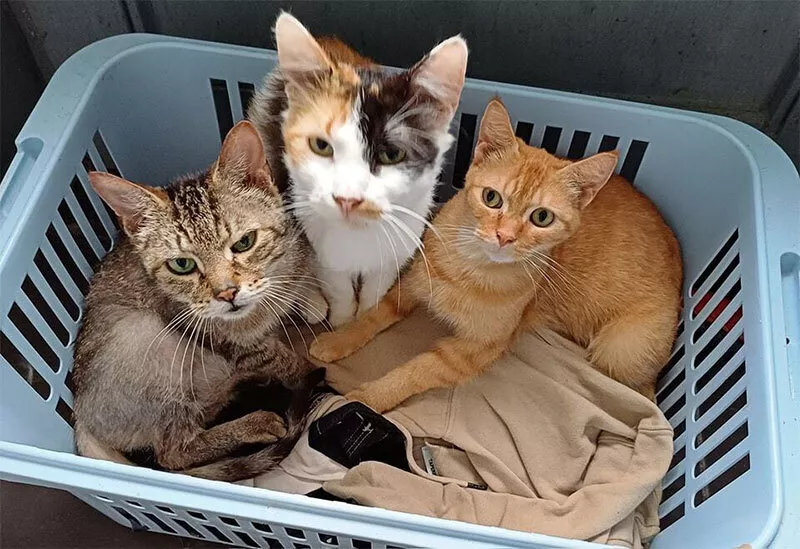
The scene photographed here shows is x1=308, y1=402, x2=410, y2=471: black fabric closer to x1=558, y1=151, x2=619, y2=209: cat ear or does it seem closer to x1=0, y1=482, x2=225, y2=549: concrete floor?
x1=0, y1=482, x2=225, y2=549: concrete floor

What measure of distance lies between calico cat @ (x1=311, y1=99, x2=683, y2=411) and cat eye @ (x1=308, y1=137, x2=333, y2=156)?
0.28m

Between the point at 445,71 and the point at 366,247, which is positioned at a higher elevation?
the point at 445,71

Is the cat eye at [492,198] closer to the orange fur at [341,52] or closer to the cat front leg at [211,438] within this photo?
the orange fur at [341,52]

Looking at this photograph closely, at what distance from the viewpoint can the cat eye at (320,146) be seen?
117 centimetres

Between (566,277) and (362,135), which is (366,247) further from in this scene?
(566,277)

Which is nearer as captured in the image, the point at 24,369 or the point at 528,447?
the point at 528,447

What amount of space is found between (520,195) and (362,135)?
1.07 ft

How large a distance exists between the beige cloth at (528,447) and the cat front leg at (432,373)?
6 cm

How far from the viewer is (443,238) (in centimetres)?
142

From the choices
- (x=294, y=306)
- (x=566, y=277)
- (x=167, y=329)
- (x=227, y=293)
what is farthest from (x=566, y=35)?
(x=167, y=329)

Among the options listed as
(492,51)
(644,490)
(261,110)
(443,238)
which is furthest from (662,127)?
(261,110)

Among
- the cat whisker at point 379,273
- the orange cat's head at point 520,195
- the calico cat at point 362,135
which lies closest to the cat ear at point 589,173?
the orange cat's head at point 520,195

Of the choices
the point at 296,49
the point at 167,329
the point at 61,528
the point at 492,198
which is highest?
the point at 296,49

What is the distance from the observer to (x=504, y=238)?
1218mm
